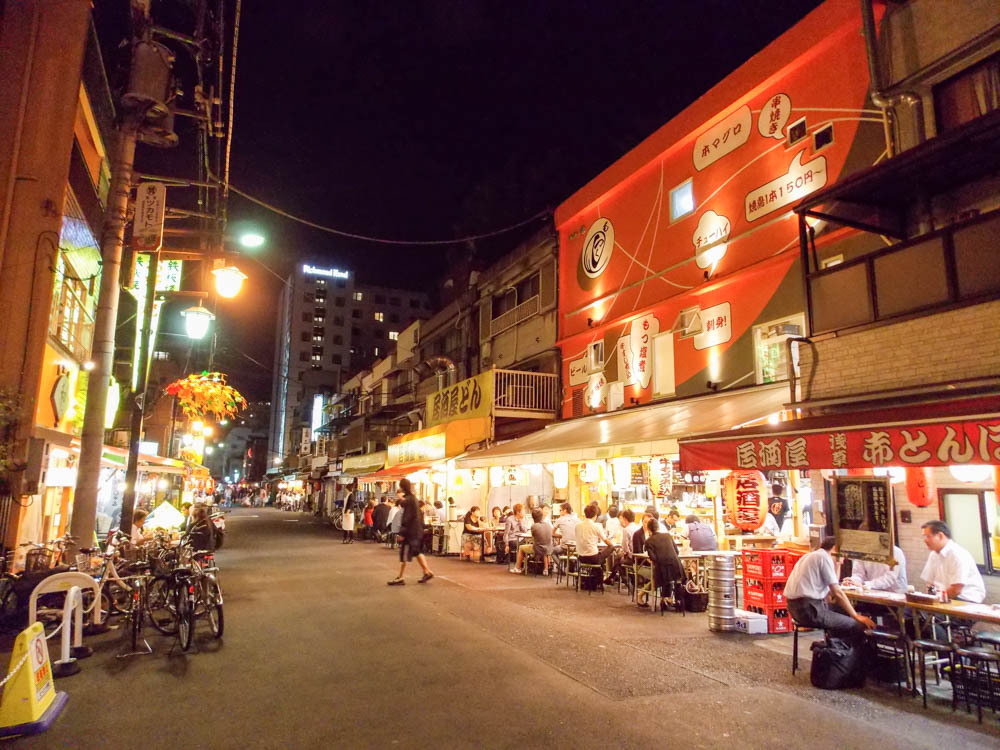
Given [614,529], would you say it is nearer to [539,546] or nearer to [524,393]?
[539,546]

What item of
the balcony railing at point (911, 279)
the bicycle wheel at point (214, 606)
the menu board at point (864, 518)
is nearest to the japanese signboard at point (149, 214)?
the bicycle wheel at point (214, 606)

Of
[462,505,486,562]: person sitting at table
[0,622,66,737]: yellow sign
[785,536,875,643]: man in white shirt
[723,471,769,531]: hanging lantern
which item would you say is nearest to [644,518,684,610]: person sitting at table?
[723,471,769,531]: hanging lantern

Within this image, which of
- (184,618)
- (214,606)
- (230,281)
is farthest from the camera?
(230,281)

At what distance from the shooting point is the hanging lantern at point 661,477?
1418 cm

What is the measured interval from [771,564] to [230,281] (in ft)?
36.2

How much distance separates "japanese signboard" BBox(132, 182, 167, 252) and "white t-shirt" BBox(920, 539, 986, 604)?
13.0 metres

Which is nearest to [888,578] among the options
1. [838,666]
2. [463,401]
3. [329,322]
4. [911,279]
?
[838,666]

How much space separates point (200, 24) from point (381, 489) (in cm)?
2979

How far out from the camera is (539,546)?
1473 cm

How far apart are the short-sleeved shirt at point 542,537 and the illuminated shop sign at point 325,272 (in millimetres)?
90632

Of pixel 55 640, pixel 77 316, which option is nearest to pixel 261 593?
pixel 55 640

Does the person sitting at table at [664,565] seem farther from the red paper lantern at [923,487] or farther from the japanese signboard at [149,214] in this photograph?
the japanese signboard at [149,214]

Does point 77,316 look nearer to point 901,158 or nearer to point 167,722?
point 167,722

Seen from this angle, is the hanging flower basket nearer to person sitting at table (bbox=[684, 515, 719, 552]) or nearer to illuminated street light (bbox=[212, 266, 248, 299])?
illuminated street light (bbox=[212, 266, 248, 299])
